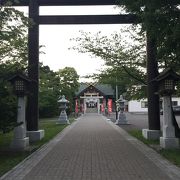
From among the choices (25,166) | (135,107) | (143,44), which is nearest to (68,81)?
(135,107)

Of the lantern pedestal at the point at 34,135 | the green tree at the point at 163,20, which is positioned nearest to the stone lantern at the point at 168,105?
the green tree at the point at 163,20

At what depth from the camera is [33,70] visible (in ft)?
61.3

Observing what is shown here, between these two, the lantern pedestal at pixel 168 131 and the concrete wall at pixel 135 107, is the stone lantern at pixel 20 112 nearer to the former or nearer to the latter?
the lantern pedestal at pixel 168 131

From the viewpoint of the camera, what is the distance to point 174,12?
13773 mm

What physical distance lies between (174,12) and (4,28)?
20.3 feet

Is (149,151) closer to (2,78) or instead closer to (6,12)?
(2,78)

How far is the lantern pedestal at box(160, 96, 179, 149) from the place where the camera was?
14.7 m

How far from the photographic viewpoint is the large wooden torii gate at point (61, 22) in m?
18.6

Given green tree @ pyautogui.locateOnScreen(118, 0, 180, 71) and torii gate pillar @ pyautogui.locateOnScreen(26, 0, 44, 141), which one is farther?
torii gate pillar @ pyautogui.locateOnScreen(26, 0, 44, 141)

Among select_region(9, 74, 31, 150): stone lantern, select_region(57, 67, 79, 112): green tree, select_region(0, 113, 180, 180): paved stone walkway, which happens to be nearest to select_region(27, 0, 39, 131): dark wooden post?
select_region(9, 74, 31, 150): stone lantern

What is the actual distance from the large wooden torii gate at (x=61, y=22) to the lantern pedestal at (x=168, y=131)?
11.8 feet

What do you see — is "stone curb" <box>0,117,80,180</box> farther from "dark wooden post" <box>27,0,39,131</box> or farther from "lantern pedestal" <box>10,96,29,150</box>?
"dark wooden post" <box>27,0,39,131</box>

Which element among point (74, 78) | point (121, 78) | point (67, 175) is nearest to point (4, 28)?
point (67, 175)

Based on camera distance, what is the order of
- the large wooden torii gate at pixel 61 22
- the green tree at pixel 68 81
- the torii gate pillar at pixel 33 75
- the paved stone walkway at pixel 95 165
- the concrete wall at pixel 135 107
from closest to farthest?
the paved stone walkway at pixel 95 165, the torii gate pillar at pixel 33 75, the large wooden torii gate at pixel 61 22, the green tree at pixel 68 81, the concrete wall at pixel 135 107
